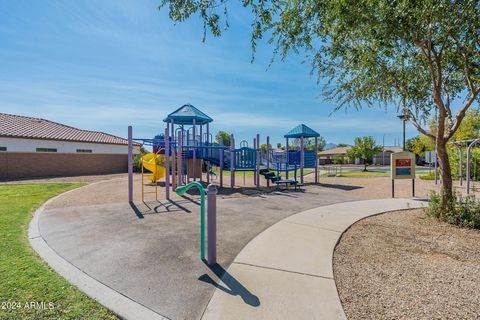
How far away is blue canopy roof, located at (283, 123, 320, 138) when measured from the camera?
16656 mm

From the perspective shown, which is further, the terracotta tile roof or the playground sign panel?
the terracotta tile roof

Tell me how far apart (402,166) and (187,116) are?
1134 cm

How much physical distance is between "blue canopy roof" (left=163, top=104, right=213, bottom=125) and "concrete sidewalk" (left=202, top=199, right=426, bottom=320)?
1102cm

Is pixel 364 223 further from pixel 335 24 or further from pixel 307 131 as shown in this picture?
pixel 307 131

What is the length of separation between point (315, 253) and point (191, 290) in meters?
2.17

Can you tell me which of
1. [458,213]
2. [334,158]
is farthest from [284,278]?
[334,158]

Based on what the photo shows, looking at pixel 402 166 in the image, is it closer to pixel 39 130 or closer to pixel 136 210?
pixel 136 210

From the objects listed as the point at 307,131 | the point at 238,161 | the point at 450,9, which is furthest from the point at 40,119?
the point at 450,9

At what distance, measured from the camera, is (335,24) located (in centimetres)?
607

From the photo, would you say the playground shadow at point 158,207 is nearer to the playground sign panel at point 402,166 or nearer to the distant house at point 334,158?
the playground sign panel at point 402,166

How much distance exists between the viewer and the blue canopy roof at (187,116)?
1538cm

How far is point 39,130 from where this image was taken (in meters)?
22.6

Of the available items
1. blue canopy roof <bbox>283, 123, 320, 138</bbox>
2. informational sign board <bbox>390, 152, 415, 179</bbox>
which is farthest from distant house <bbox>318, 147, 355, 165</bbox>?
informational sign board <bbox>390, 152, 415, 179</bbox>

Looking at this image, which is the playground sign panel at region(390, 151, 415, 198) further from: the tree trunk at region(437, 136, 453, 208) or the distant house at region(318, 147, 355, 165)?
the distant house at region(318, 147, 355, 165)
